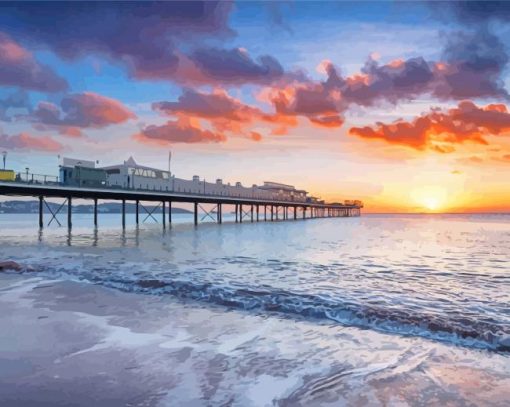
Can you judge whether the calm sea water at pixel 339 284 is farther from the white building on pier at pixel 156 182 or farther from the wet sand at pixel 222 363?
the white building on pier at pixel 156 182

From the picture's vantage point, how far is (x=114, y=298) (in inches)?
368

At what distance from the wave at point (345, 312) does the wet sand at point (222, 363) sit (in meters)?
0.53

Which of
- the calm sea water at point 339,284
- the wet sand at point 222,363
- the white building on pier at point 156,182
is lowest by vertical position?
the calm sea water at point 339,284

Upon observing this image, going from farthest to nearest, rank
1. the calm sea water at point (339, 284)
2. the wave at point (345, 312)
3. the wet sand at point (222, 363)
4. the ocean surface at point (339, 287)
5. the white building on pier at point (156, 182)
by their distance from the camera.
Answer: the white building on pier at point (156, 182)
the calm sea water at point (339, 284)
the ocean surface at point (339, 287)
the wave at point (345, 312)
the wet sand at point (222, 363)

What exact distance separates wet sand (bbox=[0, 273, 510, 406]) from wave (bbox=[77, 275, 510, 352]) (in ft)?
1.73

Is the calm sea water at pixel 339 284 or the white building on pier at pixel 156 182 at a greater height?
the white building on pier at pixel 156 182

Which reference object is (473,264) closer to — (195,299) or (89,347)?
(195,299)

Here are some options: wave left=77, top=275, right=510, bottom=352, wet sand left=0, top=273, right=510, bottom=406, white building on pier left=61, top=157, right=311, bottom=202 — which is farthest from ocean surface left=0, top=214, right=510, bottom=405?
white building on pier left=61, top=157, right=311, bottom=202

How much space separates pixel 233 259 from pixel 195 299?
27.9 ft

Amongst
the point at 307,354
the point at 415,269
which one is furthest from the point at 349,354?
the point at 415,269

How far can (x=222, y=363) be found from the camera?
5.19m

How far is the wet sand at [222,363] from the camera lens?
4191 mm

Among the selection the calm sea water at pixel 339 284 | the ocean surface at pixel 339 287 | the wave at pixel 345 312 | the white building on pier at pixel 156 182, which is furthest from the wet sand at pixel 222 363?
the white building on pier at pixel 156 182

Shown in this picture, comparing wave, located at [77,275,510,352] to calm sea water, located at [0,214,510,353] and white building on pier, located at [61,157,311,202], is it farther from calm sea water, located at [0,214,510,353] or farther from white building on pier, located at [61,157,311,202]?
white building on pier, located at [61,157,311,202]
